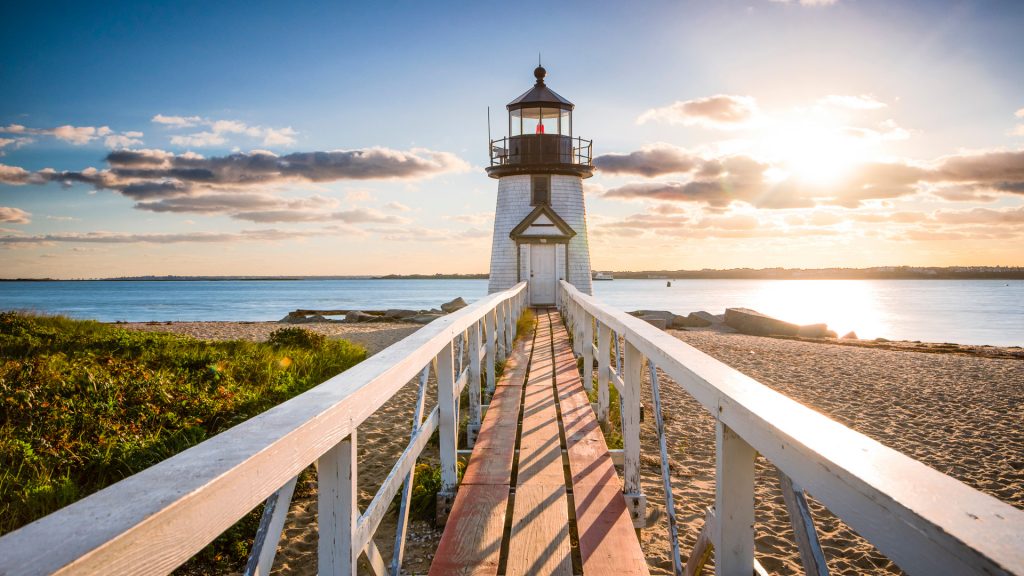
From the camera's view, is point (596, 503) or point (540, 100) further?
point (540, 100)

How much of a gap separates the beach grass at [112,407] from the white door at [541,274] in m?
11.7

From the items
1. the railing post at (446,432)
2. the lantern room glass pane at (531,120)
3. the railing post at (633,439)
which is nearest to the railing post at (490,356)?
the railing post at (446,432)

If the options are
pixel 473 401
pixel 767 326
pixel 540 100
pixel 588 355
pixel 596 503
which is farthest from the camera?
pixel 767 326

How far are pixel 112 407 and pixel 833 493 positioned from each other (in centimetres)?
693

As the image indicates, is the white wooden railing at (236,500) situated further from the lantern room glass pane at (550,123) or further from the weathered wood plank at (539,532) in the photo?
the lantern room glass pane at (550,123)

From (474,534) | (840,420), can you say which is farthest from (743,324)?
(474,534)

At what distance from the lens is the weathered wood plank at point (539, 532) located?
293 centimetres

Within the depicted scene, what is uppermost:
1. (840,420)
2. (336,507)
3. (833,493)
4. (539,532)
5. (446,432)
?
(833,493)

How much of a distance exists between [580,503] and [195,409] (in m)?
4.84

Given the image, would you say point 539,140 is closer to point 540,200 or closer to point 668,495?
point 540,200

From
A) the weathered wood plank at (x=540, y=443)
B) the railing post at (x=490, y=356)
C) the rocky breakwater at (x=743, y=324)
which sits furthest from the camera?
the rocky breakwater at (x=743, y=324)

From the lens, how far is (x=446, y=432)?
3980 mm

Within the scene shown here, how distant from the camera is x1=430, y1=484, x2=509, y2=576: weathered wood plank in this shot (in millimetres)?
2922

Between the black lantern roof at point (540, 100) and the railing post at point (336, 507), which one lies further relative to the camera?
the black lantern roof at point (540, 100)
